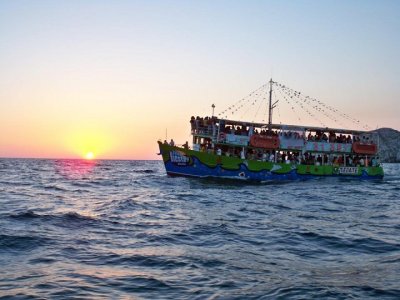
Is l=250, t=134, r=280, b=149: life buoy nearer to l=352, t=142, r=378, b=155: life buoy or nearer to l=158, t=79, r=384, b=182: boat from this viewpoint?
l=158, t=79, r=384, b=182: boat

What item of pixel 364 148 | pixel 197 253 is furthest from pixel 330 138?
pixel 197 253

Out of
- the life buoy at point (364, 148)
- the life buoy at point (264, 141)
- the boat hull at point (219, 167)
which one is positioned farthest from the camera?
the life buoy at point (364, 148)

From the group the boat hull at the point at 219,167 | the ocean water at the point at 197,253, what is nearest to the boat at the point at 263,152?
the boat hull at the point at 219,167

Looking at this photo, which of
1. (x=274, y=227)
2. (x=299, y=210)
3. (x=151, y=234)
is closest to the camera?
(x=151, y=234)

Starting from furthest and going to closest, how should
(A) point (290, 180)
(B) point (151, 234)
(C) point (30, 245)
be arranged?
(A) point (290, 180) → (B) point (151, 234) → (C) point (30, 245)

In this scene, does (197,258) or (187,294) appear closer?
(187,294)

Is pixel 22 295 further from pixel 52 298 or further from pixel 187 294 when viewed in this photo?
pixel 187 294

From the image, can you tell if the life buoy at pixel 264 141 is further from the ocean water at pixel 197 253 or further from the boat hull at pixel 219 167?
the ocean water at pixel 197 253

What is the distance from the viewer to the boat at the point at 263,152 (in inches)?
1414

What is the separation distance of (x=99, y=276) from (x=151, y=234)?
4397 mm

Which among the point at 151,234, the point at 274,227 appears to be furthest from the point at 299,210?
the point at 151,234

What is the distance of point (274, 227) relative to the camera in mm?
13422

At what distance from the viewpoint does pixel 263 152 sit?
38.3m

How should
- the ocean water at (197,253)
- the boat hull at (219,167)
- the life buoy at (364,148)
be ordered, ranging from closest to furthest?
1. the ocean water at (197,253)
2. the boat hull at (219,167)
3. the life buoy at (364,148)
